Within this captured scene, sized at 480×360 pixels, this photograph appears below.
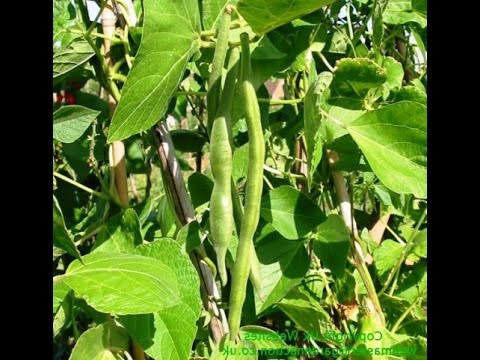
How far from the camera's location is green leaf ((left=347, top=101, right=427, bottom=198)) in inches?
30.4

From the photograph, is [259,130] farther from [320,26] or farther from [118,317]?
[320,26]

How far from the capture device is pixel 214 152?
25.1 inches

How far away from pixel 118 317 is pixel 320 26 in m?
0.54

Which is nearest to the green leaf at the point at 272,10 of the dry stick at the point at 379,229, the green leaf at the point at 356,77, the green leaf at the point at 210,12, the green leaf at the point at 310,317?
the green leaf at the point at 210,12

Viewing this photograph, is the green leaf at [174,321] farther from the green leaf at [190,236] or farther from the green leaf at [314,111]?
the green leaf at [314,111]

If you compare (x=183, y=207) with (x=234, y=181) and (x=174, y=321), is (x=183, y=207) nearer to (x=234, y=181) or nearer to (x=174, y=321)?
(x=234, y=181)

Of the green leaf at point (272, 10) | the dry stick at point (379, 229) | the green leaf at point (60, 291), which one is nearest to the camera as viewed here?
the green leaf at point (272, 10)

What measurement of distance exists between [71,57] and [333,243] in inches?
18.5

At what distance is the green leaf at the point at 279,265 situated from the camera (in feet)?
2.93

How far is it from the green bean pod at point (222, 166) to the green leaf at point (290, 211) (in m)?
0.24

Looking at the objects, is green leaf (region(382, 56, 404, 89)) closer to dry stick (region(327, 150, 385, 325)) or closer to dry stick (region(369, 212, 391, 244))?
dry stick (region(327, 150, 385, 325))

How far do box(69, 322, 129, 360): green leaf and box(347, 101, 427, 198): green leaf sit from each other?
0.38 m

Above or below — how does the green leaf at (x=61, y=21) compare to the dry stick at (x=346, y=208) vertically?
above
